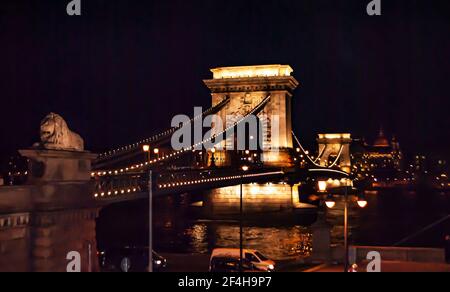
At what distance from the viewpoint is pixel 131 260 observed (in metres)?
26.3

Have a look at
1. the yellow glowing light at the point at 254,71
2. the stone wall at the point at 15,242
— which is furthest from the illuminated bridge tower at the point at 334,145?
the stone wall at the point at 15,242

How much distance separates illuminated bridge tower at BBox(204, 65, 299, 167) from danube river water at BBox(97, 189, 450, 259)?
1156cm

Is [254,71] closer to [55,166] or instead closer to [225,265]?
[225,265]

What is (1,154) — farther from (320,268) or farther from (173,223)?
(320,268)

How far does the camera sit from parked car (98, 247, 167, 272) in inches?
1022

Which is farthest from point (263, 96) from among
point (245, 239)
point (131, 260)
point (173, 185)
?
point (131, 260)

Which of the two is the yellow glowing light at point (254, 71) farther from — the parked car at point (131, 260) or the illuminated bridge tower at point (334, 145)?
the illuminated bridge tower at point (334, 145)

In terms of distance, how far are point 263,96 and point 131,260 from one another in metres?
66.6

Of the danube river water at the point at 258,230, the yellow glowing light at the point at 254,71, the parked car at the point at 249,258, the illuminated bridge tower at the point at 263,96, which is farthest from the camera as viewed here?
the yellow glowing light at the point at 254,71

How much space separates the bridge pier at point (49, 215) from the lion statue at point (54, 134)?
1.05ft

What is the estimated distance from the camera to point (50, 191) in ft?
70.2

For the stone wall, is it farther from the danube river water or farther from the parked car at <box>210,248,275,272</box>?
the danube river water

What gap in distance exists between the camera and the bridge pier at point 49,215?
65.9 ft
